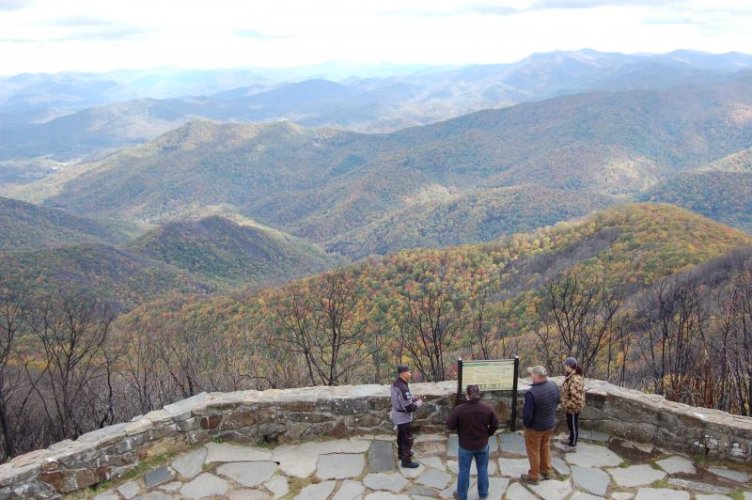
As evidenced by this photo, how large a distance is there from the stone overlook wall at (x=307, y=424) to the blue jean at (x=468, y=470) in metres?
1.73

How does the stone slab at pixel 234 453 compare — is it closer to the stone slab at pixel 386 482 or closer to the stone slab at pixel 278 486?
the stone slab at pixel 278 486

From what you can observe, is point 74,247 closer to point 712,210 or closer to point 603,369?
point 603,369

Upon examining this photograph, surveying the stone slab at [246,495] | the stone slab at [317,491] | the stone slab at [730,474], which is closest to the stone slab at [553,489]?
the stone slab at [730,474]

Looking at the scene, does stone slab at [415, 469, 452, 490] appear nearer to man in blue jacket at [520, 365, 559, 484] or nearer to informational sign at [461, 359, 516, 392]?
man in blue jacket at [520, 365, 559, 484]

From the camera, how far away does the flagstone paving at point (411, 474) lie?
7660 millimetres

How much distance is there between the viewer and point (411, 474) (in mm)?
8164

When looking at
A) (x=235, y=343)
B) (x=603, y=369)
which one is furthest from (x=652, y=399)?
(x=235, y=343)

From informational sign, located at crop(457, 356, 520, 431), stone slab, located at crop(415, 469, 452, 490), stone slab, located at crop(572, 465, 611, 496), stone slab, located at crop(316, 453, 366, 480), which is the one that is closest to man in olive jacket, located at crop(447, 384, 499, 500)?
stone slab, located at crop(415, 469, 452, 490)

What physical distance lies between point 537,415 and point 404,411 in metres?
1.86

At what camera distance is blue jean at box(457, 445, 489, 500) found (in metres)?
7.38

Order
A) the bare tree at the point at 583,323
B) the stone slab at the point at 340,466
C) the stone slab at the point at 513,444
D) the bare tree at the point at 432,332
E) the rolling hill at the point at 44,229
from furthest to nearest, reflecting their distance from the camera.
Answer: the rolling hill at the point at 44,229 < the bare tree at the point at 432,332 < the bare tree at the point at 583,323 < the stone slab at the point at 513,444 < the stone slab at the point at 340,466

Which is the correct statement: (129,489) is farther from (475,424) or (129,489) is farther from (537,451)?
(537,451)

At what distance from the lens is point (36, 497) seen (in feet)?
24.8

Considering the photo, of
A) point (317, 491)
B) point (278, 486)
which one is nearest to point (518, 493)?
point (317, 491)
